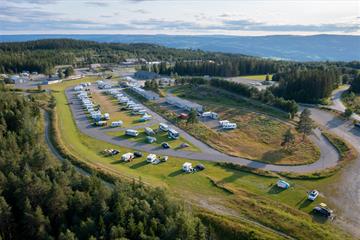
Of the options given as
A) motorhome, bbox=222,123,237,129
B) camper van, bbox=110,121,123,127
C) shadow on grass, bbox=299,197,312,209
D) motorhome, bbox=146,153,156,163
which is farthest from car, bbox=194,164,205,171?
camper van, bbox=110,121,123,127

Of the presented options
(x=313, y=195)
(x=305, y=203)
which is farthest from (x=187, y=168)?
(x=313, y=195)

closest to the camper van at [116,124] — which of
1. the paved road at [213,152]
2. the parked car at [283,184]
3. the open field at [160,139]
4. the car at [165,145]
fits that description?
the paved road at [213,152]

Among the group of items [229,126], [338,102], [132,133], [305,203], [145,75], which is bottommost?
[305,203]

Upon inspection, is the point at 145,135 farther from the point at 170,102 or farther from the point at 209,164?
the point at 170,102

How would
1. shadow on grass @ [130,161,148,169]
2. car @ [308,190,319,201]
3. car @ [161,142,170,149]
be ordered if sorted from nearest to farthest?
car @ [308,190,319,201] < shadow on grass @ [130,161,148,169] < car @ [161,142,170,149]

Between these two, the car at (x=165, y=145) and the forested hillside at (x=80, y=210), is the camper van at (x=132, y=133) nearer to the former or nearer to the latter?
the car at (x=165, y=145)

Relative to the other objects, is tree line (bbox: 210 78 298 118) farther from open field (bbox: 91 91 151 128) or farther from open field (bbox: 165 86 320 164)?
open field (bbox: 91 91 151 128)

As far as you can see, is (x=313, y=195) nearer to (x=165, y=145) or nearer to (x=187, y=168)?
(x=187, y=168)
